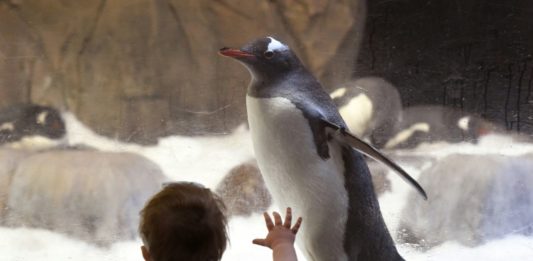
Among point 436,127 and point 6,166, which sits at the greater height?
point 436,127

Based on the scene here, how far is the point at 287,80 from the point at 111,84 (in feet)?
2.35

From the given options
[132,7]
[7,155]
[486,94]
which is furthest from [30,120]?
[486,94]

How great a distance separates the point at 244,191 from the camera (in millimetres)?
1758

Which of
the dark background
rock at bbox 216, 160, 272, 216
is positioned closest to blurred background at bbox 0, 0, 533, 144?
the dark background

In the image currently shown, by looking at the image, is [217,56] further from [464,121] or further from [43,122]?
[464,121]

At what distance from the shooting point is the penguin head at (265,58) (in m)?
1.23

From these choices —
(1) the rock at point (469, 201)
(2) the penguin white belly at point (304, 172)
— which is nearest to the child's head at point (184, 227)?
(2) the penguin white belly at point (304, 172)

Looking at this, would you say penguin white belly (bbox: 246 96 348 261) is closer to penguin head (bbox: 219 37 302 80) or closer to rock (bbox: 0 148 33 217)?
penguin head (bbox: 219 37 302 80)

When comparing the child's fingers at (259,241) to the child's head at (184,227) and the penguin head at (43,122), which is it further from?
the penguin head at (43,122)

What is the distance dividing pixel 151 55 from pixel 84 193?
41 cm

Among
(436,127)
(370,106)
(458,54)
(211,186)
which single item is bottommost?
(211,186)

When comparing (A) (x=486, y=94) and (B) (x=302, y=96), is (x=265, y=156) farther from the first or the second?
(A) (x=486, y=94)

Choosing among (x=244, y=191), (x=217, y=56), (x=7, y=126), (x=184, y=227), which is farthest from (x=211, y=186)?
(x=184, y=227)

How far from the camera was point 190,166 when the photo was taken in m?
1.77
